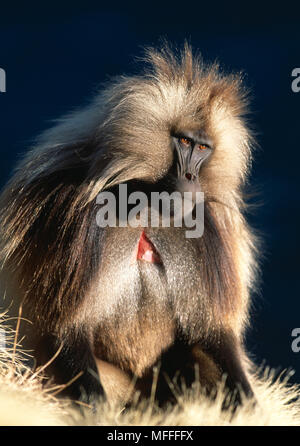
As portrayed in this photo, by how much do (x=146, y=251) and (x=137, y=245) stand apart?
65 millimetres

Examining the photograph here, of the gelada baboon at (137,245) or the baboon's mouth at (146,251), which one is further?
the baboon's mouth at (146,251)

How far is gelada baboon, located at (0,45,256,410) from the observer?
3326 mm

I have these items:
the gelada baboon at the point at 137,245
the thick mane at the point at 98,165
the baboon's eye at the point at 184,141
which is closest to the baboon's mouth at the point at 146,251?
the gelada baboon at the point at 137,245

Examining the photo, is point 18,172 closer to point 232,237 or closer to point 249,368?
point 232,237

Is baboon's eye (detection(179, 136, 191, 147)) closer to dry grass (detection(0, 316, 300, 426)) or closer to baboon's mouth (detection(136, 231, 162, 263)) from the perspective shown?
baboon's mouth (detection(136, 231, 162, 263))

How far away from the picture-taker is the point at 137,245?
11.8ft

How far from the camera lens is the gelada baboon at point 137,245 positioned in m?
3.33

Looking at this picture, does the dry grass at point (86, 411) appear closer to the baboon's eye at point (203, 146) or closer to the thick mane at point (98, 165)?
the thick mane at point (98, 165)

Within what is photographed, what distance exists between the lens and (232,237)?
149 inches

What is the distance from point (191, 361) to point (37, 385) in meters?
0.90

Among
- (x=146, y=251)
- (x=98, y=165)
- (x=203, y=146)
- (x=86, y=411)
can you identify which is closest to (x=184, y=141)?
(x=203, y=146)

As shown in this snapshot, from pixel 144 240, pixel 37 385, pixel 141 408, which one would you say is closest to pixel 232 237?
pixel 144 240

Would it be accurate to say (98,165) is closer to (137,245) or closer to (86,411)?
(137,245)

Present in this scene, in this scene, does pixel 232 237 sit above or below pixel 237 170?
below
